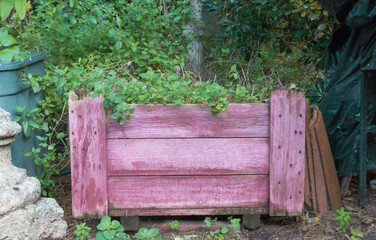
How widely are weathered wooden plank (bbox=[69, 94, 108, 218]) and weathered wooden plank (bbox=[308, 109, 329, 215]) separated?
1342 millimetres

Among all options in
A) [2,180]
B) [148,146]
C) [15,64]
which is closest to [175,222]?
[148,146]

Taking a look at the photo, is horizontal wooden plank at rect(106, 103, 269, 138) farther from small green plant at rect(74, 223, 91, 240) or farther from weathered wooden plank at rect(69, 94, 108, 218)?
small green plant at rect(74, 223, 91, 240)

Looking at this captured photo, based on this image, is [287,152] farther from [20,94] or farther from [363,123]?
[20,94]

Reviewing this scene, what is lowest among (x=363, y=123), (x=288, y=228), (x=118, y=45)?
(x=288, y=228)

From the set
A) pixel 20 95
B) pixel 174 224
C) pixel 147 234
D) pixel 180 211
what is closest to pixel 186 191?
pixel 180 211

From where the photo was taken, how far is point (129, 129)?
2.55 metres

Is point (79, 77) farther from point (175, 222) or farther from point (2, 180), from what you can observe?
point (175, 222)

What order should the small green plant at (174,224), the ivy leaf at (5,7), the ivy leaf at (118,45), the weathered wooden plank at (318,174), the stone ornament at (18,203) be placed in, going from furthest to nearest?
the ivy leaf at (118,45)
the weathered wooden plank at (318,174)
the small green plant at (174,224)
the stone ornament at (18,203)
the ivy leaf at (5,7)

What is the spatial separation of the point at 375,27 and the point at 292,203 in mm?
1323

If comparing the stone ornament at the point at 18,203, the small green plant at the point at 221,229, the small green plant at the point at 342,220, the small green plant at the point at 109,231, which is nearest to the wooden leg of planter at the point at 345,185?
the small green plant at the point at 342,220

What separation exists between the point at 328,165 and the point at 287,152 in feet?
1.85

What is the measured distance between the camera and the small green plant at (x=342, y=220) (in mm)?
2801

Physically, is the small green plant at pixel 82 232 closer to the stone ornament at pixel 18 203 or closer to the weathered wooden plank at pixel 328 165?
the stone ornament at pixel 18 203

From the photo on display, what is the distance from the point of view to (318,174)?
9.68ft
